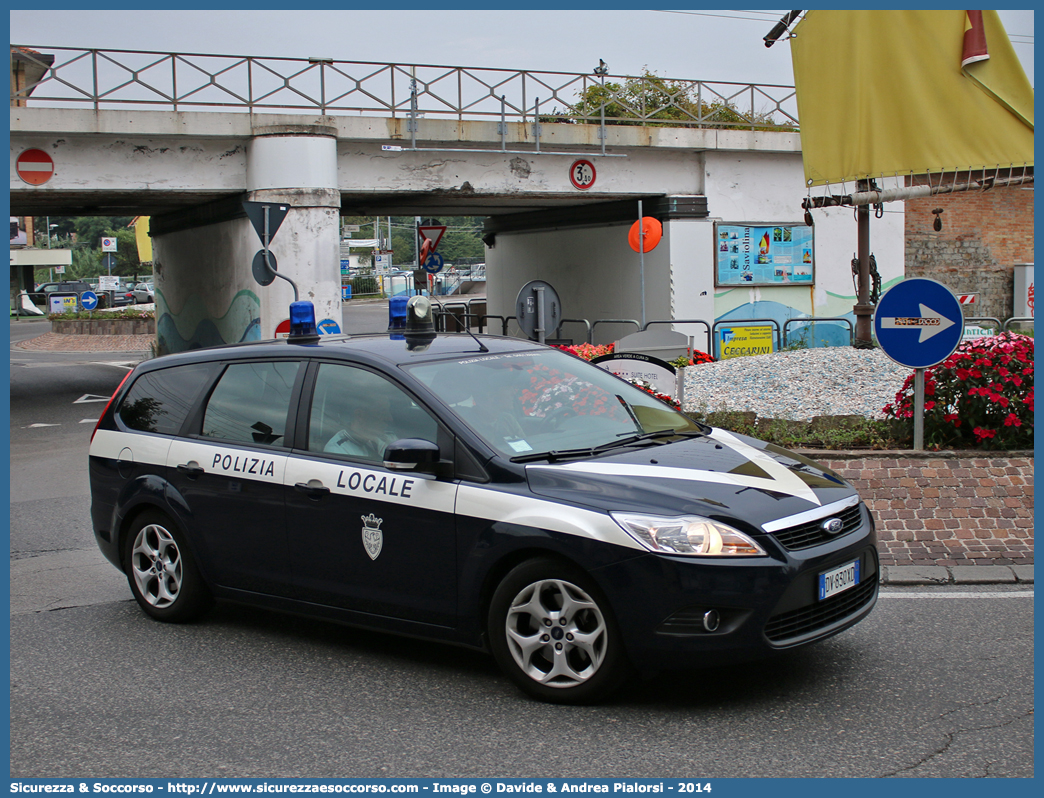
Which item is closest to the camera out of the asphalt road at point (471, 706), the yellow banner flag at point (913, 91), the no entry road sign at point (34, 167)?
the asphalt road at point (471, 706)

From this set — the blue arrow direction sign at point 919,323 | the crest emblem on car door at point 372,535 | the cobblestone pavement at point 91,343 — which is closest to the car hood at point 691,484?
the crest emblem on car door at point 372,535

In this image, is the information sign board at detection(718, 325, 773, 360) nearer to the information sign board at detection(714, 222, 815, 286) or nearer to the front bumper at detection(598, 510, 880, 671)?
the information sign board at detection(714, 222, 815, 286)

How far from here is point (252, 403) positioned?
18.7 feet

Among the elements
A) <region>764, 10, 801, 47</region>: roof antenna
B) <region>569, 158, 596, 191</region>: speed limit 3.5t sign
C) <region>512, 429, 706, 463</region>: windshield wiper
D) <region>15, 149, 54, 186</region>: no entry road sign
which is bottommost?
<region>512, 429, 706, 463</region>: windshield wiper

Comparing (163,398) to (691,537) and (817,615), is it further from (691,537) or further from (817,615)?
(817,615)

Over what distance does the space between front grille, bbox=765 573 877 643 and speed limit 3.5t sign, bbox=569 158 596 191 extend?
16.9 metres

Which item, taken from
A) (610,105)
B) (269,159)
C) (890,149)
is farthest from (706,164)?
(269,159)

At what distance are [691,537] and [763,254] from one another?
60.3ft

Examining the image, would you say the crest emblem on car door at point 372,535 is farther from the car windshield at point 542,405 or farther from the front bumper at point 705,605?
the front bumper at point 705,605

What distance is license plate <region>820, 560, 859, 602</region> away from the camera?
443 centimetres

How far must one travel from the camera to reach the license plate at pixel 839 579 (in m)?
4.43

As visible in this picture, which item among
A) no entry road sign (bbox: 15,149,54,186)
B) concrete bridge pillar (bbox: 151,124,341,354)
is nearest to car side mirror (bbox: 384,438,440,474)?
concrete bridge pillar (bbox: 151,124,341,354)

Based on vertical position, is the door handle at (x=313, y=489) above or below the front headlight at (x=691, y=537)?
above
